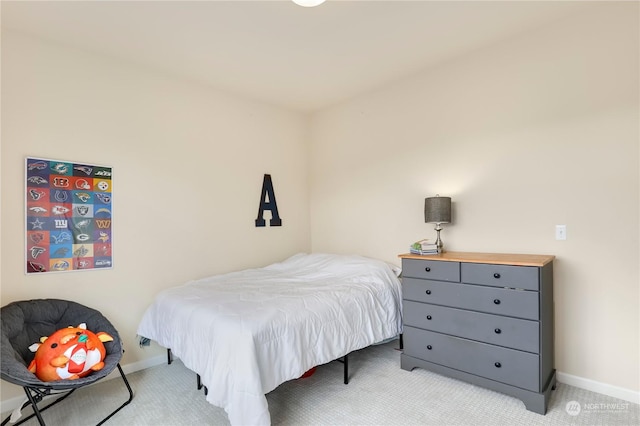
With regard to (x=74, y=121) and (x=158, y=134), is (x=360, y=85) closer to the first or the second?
(x=158, y=134)

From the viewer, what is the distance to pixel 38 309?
2207 mm

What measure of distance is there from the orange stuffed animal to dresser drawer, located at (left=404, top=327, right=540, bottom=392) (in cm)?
215

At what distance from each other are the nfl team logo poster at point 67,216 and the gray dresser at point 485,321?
2.45m

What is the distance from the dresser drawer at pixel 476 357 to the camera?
206 cm

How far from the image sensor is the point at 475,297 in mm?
2270

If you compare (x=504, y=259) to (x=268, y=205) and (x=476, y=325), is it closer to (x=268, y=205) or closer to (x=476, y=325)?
(x=476, y=325)

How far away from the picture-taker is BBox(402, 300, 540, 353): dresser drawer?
6.77ft

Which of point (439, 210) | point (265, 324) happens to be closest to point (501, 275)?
point (439, 210)

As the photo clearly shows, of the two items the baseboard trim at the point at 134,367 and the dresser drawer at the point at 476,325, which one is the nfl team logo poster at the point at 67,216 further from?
the dresser drawer at the point at 476,325

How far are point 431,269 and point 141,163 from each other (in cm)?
256

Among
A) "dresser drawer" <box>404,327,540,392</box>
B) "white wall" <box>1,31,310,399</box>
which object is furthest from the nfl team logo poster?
"dresser drawer" <box>404,327,540,392</box>

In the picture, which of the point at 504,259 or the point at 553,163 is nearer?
the point at 504,259

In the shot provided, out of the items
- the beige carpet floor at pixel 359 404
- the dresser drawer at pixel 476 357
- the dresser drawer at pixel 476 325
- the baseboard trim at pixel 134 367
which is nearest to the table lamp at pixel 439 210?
the dresser drawer at pixel 476 325

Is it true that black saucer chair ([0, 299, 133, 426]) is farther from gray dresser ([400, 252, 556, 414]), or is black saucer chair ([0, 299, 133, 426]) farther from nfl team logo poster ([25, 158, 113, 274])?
gray dresser ([400, 252, 556, 414])
